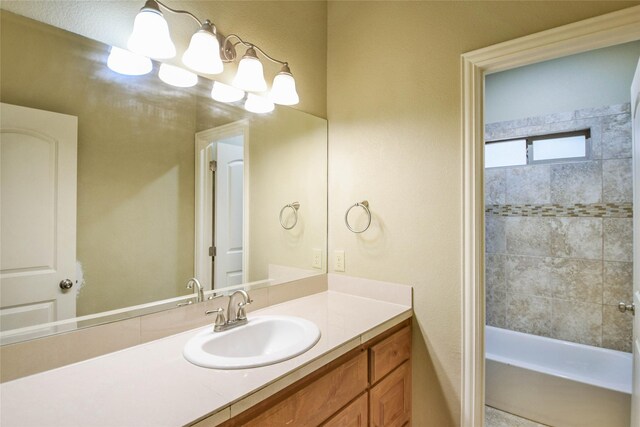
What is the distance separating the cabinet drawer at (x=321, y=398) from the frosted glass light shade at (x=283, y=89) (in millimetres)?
1195

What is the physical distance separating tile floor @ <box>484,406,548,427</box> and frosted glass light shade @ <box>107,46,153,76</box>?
2626 millimetres

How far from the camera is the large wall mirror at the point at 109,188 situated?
87 cm

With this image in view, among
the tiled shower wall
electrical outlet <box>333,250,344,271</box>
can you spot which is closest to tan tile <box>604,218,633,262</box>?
the tiled shower wall

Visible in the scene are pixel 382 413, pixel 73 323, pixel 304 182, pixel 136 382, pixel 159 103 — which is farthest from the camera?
pixel 304 182

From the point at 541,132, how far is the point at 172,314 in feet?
9.54

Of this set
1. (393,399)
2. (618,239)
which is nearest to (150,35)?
(393,399)

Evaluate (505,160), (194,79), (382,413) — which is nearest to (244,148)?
(194,79)

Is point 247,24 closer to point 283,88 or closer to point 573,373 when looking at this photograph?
point 283,88

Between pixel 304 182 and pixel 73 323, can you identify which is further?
pixel 304 182

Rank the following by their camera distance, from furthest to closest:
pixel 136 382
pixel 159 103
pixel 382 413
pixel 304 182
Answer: pixel 304 182 → pixel 382 413 → pixel 159 103 → pixel 136 382

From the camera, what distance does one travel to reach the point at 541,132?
2559 mm

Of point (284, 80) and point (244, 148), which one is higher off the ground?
point (284, 80)

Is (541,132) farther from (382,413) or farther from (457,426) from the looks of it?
(382,413)

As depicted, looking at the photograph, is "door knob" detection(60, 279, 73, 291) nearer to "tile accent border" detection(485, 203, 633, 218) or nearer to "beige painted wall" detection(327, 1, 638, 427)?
"beige painted wall" detection(327, 1, 638, 427)
